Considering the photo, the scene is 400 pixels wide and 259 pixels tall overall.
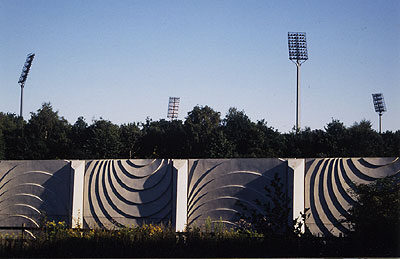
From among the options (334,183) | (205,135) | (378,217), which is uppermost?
(205,135)

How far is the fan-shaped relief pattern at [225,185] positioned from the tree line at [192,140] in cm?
1632

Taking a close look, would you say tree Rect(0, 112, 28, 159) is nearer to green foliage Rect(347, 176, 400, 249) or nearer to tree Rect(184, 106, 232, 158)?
tree Rect(184, 106, 232, 158)

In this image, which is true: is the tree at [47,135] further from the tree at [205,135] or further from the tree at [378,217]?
the tree at [378,217]

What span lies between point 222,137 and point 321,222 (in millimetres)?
19152

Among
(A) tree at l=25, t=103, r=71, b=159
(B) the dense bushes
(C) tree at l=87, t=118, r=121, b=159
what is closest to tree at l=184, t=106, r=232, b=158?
(C) tree at l=87, t=118, r=121, b=159

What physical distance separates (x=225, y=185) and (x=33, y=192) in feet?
23.7

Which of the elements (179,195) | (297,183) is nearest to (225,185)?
(179,195)

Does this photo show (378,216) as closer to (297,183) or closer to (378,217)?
(378,217)

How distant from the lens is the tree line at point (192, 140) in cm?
3319

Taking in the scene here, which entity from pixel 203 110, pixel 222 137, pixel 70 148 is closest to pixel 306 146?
pixel 222 137

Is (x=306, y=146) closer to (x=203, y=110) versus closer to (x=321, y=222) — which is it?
(x=203, y=110)

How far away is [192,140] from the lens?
37156 mm

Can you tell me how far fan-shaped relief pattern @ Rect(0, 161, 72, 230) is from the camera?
17172 mm

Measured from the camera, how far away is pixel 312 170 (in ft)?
50.8
